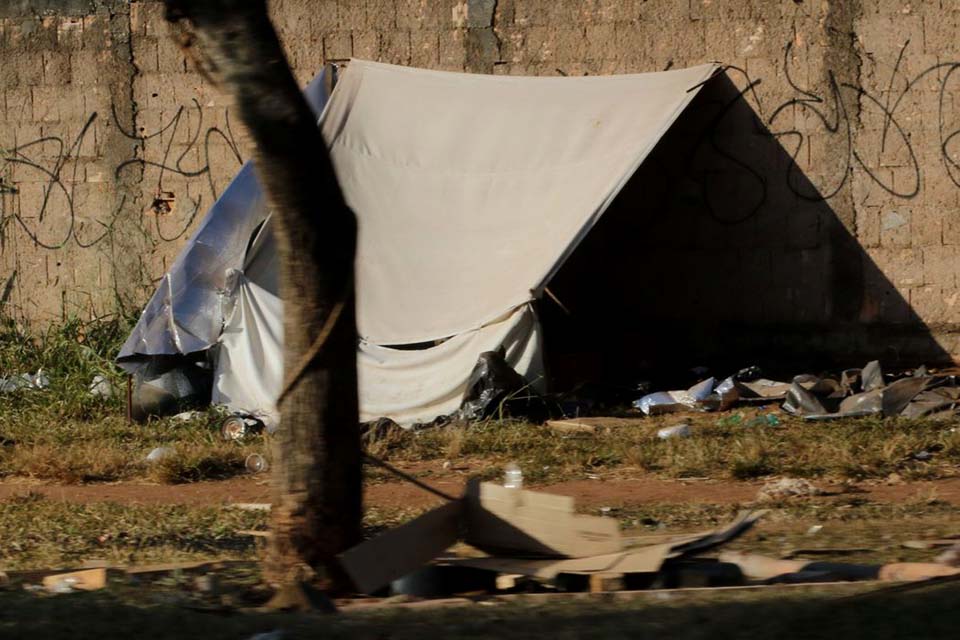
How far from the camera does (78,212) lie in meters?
10.0

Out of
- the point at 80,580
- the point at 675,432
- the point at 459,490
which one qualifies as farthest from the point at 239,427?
the point at 80,580

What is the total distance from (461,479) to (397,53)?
4.16 meters

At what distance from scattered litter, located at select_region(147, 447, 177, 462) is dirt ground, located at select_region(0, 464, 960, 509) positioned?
6.9 inches

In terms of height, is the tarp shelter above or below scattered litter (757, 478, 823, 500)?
above

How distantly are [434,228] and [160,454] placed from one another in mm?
2348

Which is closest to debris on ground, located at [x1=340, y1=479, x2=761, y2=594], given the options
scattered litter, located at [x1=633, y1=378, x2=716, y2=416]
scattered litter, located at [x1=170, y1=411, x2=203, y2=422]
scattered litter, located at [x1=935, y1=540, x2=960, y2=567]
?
scattered litter, located at [x1=935, y1=540, x2=960, y2=567]

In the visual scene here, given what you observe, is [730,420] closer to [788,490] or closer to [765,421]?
[765,421]

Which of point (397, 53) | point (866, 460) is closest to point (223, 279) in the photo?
point (397, 53)

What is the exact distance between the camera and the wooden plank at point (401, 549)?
3762mm

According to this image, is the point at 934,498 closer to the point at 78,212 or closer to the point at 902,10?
the point at 902,10

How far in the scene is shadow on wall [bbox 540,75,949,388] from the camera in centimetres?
910

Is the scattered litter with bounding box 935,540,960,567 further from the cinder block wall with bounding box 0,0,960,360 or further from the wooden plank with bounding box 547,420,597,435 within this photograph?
the cinder block wall with bounding box 0,0,960,360

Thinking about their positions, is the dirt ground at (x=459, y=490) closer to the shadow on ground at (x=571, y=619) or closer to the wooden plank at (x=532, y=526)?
the wooden plank at (x=532, y=526)

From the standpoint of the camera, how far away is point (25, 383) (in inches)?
358
